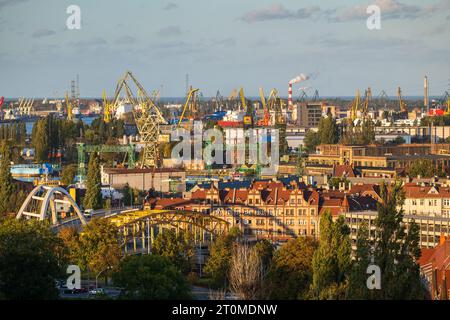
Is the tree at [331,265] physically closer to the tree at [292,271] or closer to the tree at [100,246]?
the tree at [292,271]

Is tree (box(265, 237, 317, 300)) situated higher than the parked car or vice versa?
tree (box(265, 237, 317, 300))

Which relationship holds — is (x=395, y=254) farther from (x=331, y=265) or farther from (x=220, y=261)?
(x=220, y=261)

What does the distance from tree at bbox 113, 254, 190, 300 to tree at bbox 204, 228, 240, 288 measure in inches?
109

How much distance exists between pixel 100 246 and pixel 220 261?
2.30m

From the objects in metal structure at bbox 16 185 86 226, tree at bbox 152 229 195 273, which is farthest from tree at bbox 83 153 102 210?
tree at bbox 152 229 195 273

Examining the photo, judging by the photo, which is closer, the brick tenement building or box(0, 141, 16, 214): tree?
the brick tenement building

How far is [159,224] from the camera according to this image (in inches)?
1017

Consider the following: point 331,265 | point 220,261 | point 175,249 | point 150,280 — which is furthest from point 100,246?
point 331,265

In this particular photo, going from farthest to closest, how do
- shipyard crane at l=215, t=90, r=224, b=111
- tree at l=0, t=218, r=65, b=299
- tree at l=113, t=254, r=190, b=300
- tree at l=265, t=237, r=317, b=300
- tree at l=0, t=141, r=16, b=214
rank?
shipyard crane at l=215, t=90, r=224, b=111, tree at l=0, t=141, r=16, b=214, tree at l=265, t=237, r=317, b=300, tree at l=0, t=218, r=65, b=299, tree at l=113, t=254, r=190, b=300

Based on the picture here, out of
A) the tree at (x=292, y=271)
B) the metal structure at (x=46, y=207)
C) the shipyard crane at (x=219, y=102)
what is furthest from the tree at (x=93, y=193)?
the shipyard crane at (x=219, y=102)

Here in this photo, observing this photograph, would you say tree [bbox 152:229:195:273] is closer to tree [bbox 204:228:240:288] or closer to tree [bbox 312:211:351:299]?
tree [bbox 204:228:240:288]

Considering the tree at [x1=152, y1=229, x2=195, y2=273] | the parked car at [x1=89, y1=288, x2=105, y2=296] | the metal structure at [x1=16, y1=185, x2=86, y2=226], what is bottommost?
the parked car at [x1=89, y1=288, x2=105, y2=296]

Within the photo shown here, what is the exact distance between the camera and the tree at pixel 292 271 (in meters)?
18.3

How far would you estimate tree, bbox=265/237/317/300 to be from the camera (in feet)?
60.1
